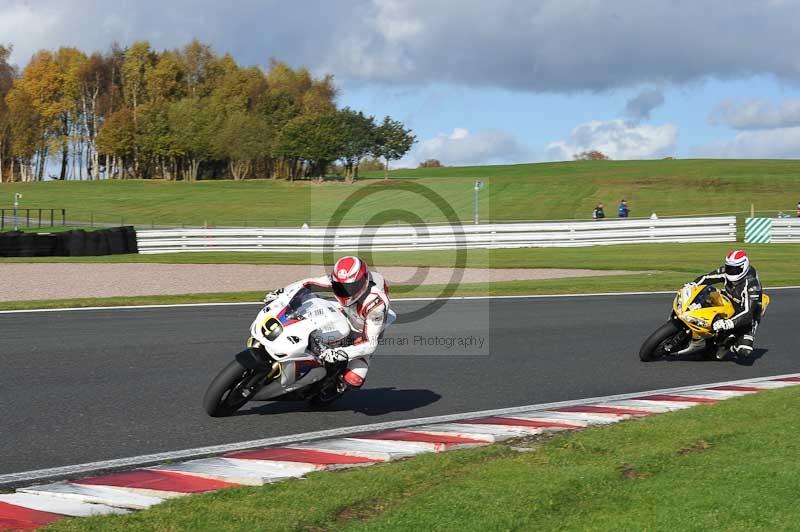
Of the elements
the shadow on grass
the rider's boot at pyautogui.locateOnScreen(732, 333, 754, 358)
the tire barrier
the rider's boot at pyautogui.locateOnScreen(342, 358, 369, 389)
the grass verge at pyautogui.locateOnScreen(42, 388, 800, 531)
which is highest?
A: the tire barrier

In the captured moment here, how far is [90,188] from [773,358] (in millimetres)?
88810

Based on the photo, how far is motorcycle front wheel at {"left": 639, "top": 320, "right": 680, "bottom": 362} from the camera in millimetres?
11852

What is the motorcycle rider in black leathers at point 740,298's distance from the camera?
460 inches

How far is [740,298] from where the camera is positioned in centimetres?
1180

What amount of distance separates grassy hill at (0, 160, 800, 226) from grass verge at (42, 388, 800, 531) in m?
42.1

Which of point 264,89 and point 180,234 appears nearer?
point 180,234

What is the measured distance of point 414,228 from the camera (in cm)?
3478

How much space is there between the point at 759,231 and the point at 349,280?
36.7 meters

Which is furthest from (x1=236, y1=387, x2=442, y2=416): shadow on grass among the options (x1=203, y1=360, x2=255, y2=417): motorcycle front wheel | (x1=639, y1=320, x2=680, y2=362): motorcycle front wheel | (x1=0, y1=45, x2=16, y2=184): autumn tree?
(x1=0, y1=45, x2=16, y2=184): autumn tree

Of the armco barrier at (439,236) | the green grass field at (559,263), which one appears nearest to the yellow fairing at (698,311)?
the green grass field at (559,263)

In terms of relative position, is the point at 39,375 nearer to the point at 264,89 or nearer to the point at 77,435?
the point at 77,435

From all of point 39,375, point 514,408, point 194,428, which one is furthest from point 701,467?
point 39,375

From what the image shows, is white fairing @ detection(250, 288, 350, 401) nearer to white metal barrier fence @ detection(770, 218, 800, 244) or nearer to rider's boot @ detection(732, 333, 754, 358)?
rider's boot @ detection(732, 333, 754, 358)

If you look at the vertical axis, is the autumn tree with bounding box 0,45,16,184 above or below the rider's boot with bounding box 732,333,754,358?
above
